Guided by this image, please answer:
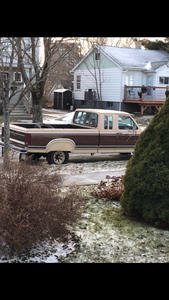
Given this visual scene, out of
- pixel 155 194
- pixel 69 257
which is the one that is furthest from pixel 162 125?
pixel 69 257

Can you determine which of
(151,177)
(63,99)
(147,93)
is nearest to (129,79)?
(147,93)

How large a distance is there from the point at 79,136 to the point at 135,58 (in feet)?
84.0

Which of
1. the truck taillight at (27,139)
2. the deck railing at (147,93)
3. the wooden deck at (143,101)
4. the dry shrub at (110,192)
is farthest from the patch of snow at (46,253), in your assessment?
the deck railing at (147,93)

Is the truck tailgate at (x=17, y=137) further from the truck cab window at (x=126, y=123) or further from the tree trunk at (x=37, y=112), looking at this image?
the tree trunk at (x=37, y=112)

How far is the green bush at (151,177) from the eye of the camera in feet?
19.8

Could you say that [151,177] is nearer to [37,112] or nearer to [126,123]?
[126,123]

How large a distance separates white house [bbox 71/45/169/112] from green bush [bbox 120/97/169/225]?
2567cm

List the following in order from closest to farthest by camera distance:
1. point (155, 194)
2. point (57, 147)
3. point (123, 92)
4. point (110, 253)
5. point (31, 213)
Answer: point (31, 213) < point (110, 253) < point (155, 194) < point (57, 147) < point (123, 92)

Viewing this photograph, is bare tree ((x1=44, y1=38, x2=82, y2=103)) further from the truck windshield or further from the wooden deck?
the truck windshield

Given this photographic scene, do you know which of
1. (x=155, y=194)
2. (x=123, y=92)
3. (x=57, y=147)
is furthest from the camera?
(x=123, y=92)

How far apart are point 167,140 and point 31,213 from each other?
268cm

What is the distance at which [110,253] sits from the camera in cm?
516

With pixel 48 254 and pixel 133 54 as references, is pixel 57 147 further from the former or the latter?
pixel 133 54

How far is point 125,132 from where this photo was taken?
12938 mm
